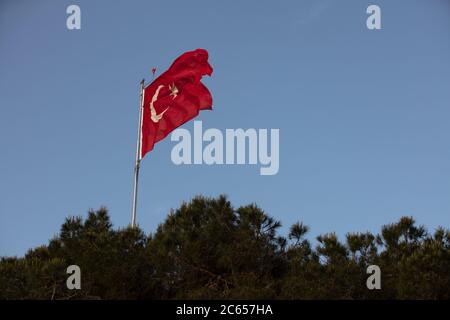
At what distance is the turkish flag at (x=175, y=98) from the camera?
21.2m

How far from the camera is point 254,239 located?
1644 cm

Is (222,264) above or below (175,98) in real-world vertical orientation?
below

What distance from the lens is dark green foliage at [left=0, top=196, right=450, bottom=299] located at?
14.5 metres

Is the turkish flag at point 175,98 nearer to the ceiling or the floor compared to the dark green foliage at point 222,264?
nearer to the ceiling

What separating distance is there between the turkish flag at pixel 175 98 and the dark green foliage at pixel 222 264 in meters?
4.26

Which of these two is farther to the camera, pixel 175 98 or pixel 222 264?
pixel 175 98

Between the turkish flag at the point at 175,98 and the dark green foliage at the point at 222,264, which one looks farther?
the turkish flag at the point at 175,98

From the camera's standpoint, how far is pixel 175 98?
21516mm

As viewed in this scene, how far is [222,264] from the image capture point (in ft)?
51.8

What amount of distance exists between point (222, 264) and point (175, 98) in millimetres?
7228

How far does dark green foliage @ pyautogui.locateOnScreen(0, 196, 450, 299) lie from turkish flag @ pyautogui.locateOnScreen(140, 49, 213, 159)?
14.0 ft
